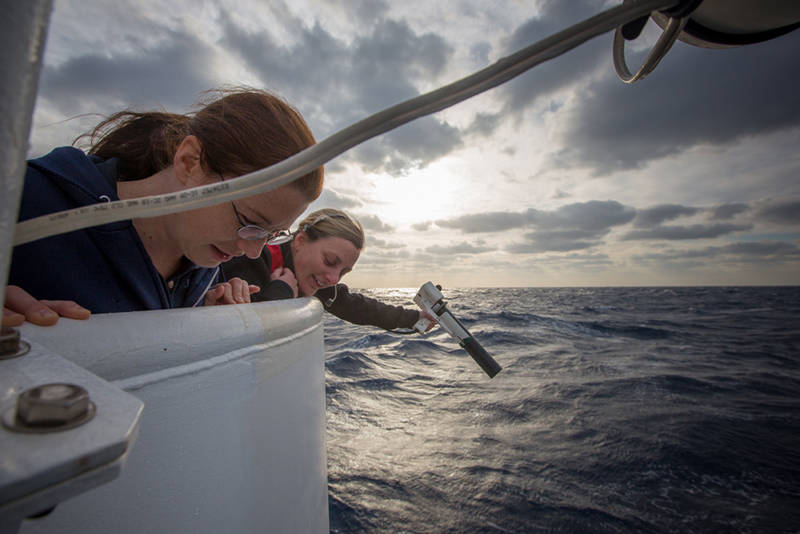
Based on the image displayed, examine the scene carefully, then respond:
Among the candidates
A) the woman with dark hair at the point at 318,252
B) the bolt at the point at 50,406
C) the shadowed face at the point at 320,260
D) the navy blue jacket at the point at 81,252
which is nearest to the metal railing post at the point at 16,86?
the bolt at the point at 50,406

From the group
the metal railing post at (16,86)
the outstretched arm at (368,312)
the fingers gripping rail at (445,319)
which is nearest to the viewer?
the metal railing post at (16,86)

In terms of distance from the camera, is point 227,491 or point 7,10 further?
point 227,491

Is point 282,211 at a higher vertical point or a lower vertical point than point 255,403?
higher

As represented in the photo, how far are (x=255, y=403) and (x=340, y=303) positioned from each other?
2481 mm

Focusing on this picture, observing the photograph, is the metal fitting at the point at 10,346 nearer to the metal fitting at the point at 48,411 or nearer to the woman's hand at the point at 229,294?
the metal fitting at the point at 48,411

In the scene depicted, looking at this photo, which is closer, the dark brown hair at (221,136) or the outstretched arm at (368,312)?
the dark brown hair at (221,136)

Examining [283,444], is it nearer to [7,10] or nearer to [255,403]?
[255,403]

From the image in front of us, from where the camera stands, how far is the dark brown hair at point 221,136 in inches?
36.9

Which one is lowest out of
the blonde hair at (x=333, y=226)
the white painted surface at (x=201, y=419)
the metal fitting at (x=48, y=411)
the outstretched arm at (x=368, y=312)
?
the outstretched arm at (x=368, y=312)

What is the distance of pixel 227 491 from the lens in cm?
41

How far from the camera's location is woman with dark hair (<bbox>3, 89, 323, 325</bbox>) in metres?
Result: 0.72

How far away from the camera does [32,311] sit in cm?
32

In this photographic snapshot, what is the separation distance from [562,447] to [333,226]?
2028 millimetres

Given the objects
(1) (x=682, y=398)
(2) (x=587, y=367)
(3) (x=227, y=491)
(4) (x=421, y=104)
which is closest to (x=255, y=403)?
(3) (x=227, y=491)
